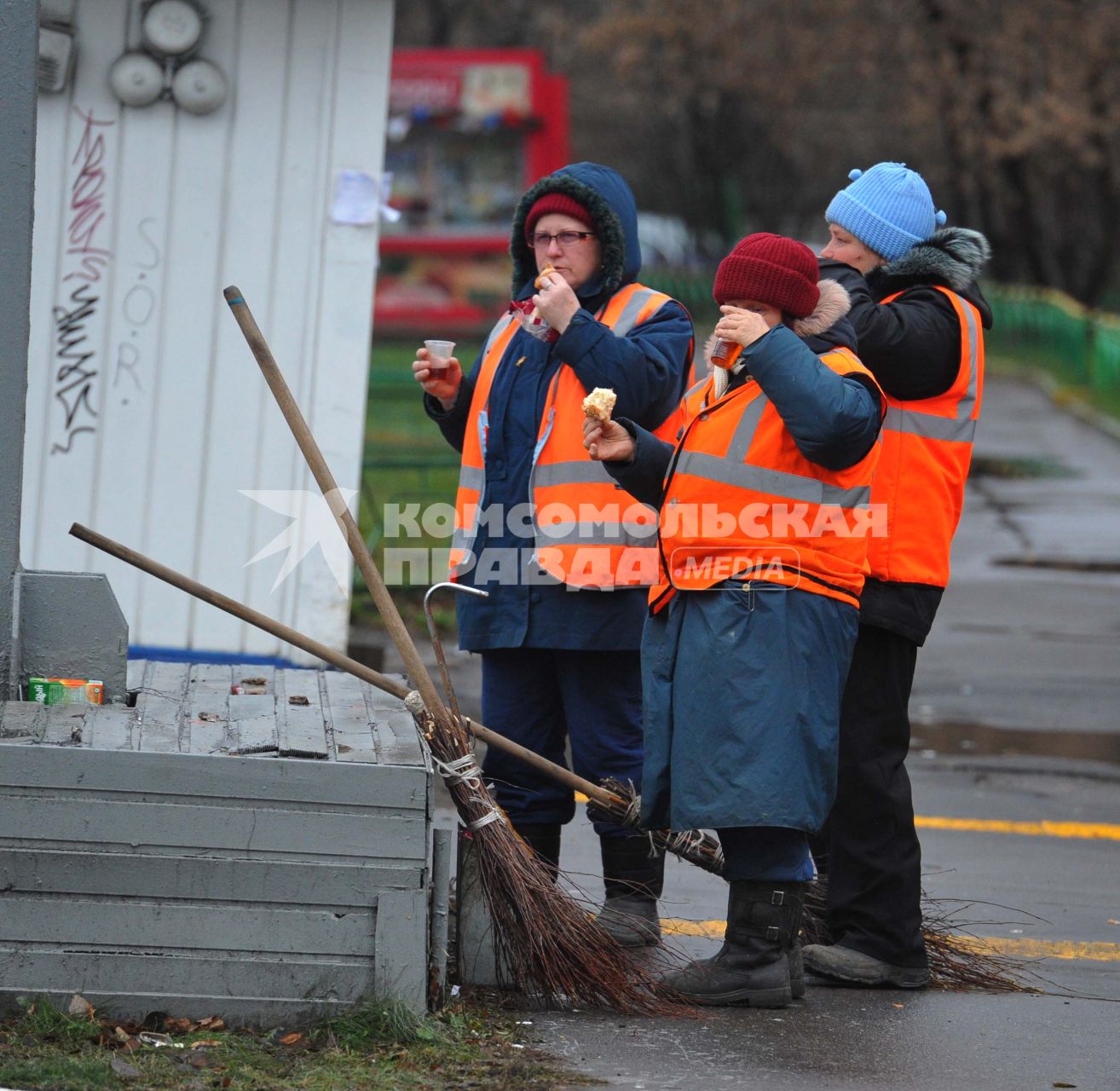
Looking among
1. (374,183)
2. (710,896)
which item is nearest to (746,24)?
(374,183)

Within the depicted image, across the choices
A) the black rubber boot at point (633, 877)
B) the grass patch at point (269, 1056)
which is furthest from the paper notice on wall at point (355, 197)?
the grass patch at point (269, 1056)

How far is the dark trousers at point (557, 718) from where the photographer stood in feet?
15.1

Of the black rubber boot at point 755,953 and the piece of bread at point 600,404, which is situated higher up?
the piece of bread at point 600,404

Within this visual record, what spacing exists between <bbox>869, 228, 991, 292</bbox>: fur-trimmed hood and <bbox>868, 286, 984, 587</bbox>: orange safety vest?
1.6 inches

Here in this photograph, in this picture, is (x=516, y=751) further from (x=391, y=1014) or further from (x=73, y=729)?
(x=73, y=729)

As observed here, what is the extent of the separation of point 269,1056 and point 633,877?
4.29 feet

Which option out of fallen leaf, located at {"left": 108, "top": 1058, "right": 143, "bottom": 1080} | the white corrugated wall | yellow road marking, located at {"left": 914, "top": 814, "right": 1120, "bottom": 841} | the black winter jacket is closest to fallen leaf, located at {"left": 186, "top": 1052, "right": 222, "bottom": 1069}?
fallen leaf, located at {"left": 108, "top": 1058, "right": 143, "bottom": 1080}

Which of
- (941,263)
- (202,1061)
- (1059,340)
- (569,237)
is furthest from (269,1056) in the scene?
(1059,340)

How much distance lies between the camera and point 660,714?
407 cm

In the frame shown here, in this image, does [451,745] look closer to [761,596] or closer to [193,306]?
[761,596]

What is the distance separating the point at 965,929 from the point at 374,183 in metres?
3.81

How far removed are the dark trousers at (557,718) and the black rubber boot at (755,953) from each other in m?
0.55
